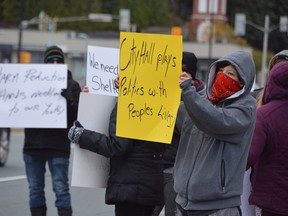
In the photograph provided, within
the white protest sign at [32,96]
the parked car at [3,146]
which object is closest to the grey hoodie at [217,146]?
the white protest sign at [32,96]

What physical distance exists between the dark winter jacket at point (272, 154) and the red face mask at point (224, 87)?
13.8 inches

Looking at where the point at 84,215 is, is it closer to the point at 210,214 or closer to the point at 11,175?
the point at 11,175

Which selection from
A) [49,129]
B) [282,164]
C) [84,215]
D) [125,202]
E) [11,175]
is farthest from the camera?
[11,175]

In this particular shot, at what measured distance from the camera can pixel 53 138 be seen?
8000 mm

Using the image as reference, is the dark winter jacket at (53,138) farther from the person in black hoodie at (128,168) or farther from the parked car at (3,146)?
the parked car at (3,146)

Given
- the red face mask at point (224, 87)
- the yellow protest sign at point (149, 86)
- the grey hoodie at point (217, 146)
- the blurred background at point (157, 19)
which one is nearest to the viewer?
the grey hoodie at point (217, 146)

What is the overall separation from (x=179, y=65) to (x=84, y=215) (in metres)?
4.91

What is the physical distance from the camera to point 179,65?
198 inches

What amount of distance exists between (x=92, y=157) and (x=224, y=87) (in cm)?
160

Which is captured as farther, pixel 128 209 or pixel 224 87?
pixel 128 209

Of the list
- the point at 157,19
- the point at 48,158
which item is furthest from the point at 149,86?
the point at 157,19

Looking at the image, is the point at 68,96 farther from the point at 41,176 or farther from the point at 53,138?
the point at 41,176

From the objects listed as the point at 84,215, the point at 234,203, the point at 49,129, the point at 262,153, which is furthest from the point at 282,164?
the point at 84,215

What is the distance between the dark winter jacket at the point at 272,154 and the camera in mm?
4957
